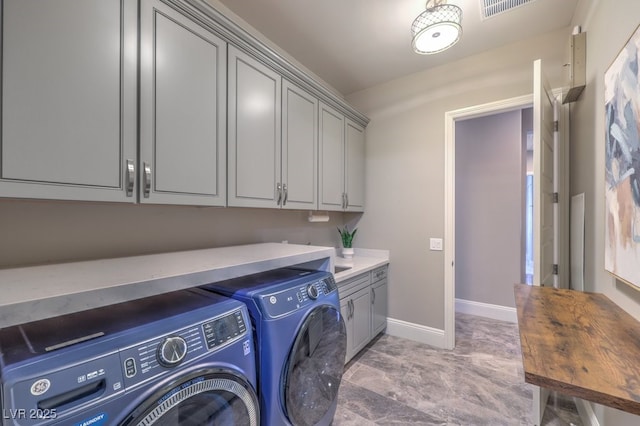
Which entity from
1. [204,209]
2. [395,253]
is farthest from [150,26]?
[395,253]

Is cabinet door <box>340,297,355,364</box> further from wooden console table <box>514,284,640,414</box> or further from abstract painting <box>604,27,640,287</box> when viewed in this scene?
abstract painting <box>604,27,640,287</box>

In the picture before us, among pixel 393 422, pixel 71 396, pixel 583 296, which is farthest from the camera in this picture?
pixel 393 422

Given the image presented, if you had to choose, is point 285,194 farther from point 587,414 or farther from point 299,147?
point 587,414

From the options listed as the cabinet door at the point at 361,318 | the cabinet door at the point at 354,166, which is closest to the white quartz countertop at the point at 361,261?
the cabinet door at the point at 361,318

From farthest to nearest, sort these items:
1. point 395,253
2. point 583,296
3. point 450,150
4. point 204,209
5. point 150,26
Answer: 1. point 395,253
2. point 450,150
3. point 204,209
4. point 583,296
5. point 150,26

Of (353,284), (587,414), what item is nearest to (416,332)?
(353,284)

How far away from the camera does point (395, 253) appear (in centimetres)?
294

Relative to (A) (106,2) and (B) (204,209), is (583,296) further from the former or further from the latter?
(A) (106,2)

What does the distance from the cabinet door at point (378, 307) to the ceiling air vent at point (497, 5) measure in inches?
94.9

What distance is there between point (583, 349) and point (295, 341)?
1026 mm

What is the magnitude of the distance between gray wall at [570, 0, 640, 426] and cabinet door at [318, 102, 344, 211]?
1.79 meters

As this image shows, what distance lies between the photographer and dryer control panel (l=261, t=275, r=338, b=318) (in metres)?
1.17

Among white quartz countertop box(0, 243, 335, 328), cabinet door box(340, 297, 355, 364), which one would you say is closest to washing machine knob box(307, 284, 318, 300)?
white quartz countertop box(0, 243, 335, 328)

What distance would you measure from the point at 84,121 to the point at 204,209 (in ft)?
2.89
